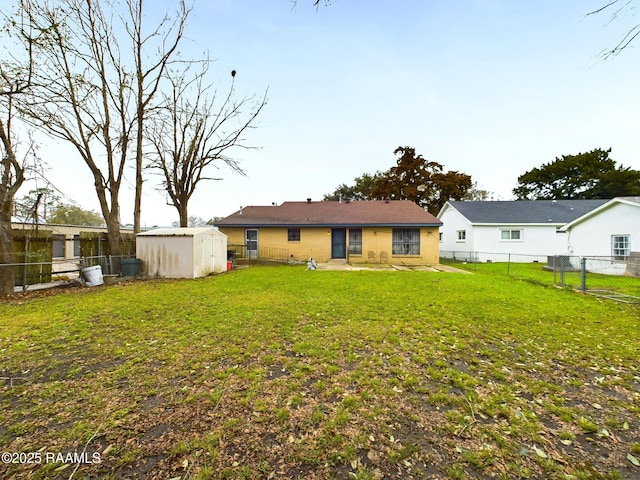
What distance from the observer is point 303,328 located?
4750 millimetres

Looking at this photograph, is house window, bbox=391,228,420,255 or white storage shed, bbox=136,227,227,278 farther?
house window, bbox=391,228,420,255

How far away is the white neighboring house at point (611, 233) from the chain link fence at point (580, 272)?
29 centimetres

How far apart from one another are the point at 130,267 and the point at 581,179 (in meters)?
53.1

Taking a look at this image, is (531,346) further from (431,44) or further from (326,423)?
(431,44)

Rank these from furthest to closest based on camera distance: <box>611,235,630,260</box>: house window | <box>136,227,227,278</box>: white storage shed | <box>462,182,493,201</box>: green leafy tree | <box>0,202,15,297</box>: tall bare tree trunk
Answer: <box>462,182,493,201</box>: green leafy tree
<box>611,235,630,260</box>: house window
<box>136,227,227,278</box>: white storage shed
<box>0,202,15,297</box>: tall bare tree trunk

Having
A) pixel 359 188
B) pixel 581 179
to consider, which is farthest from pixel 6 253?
pixel 581 179

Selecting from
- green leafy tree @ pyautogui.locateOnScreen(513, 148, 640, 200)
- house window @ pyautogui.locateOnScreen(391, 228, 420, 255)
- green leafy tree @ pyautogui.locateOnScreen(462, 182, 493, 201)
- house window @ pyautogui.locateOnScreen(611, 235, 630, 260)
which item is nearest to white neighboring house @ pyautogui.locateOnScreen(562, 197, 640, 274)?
house window @ pyautogui.locateOnScreen(611, 235, 630, 260)

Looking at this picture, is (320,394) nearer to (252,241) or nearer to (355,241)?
(355,241)

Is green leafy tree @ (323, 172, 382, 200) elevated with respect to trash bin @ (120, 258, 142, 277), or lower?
elevated

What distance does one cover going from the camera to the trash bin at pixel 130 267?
10.2 m

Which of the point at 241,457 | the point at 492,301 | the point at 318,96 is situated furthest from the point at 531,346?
the point at 318,96

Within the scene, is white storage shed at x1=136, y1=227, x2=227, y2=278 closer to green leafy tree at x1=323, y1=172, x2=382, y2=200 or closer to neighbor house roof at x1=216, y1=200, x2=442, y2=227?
neighbor house roof at x1=216, y1=200, x2=442, y2=227

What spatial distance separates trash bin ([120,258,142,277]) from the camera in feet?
33.6

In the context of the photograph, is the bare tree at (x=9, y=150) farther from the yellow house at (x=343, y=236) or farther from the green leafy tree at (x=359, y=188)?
the green leafy tree at (x=359, y=188)
